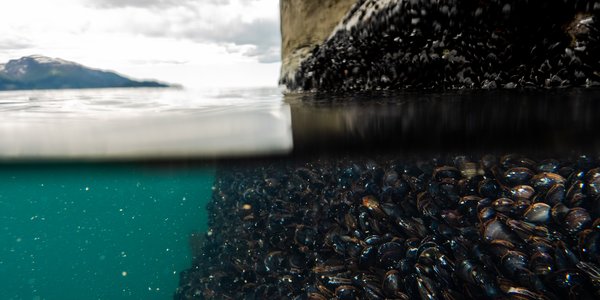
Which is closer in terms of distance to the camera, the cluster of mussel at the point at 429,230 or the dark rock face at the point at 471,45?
the cluster of mussel at the point at 429,230

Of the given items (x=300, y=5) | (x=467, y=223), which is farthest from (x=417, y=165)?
(x=300, y=5)

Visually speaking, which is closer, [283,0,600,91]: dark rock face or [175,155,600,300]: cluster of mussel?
[175,155,600,300]: cluster of mussel

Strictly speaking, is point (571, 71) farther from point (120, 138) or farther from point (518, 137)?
point (120, 138)

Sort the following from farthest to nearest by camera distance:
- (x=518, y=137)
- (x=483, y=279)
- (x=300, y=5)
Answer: (x=300, y=5) < (x=518, y=137) < (x=483, y=279)

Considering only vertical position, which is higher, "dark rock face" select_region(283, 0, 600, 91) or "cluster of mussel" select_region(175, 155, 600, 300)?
"dark rock face" select_region(283, 0, 600, 91)

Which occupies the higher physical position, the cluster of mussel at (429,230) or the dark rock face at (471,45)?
the dark rock face at (471,45)
